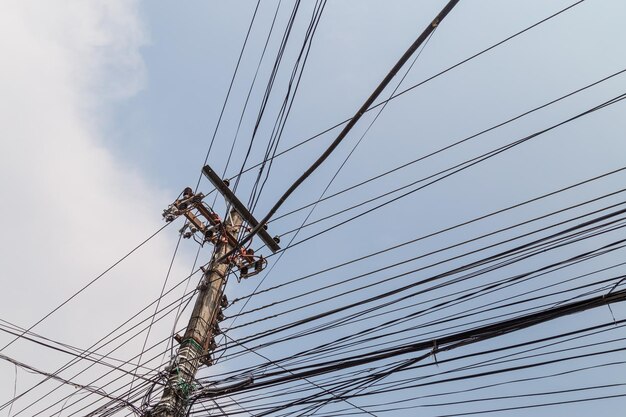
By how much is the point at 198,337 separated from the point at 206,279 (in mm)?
868

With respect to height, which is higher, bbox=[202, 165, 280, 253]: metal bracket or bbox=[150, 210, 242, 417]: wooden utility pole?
bbox=[202, 165, 280, 253]: metal bracket

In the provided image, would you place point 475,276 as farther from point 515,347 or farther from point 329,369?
point 329,369

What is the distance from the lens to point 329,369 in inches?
182

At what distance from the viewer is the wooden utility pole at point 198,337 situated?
18.7 feet

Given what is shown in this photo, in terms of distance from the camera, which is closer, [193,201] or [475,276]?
[475,276]

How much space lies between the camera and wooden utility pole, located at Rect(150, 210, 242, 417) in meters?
5.70

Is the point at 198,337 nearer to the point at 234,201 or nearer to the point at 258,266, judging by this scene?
the point at 258,266

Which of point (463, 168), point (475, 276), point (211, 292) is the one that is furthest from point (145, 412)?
point (463, 168)

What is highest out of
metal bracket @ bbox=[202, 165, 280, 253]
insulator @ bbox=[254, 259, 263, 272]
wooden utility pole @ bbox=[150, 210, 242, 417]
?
metal bracket @ bbox=[202, 165, 280, 253]

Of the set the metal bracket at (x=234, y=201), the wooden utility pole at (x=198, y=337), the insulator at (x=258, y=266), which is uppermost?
the metal bracket at (x=234, y=201)

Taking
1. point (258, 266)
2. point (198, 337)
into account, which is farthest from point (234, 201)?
point (198, 337)

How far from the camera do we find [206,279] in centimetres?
689

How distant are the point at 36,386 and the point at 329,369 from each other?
15.2 ft

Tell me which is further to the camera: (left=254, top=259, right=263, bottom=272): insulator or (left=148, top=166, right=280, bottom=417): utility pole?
(left=254, top=259, right=263, bottom=272): insulator
